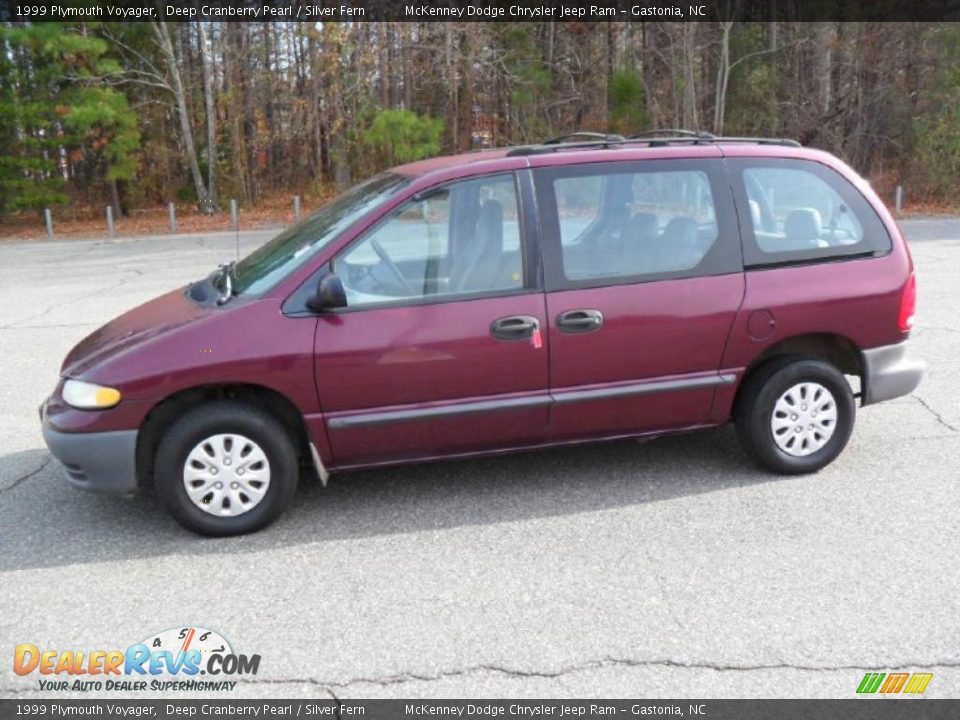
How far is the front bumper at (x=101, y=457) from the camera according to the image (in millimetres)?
4242

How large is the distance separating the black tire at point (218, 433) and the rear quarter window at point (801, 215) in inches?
101

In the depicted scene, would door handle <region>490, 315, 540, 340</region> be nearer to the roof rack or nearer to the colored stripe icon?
the roof rack

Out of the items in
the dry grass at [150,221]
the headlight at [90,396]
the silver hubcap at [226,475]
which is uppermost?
the headlight at [90,396]

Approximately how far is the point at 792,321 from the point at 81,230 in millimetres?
23668

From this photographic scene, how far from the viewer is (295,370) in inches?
170

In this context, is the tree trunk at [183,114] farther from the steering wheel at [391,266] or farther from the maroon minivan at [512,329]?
the steering wheel at [391,266]

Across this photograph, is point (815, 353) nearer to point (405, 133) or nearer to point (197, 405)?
point (197, 405)

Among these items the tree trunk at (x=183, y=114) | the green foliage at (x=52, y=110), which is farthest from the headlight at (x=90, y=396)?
the tree trunk at (x=183, y=114)

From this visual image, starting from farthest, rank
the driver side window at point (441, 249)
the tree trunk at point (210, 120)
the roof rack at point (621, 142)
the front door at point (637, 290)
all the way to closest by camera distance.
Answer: the tree trunk at point (210, 120)
the roof rack at point (621, 142)
the front door at point (637, 290)
the driver side window at point (441, 249)

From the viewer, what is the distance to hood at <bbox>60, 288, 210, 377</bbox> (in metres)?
4.37

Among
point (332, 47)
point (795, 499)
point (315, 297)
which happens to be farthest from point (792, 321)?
point (332, 47)

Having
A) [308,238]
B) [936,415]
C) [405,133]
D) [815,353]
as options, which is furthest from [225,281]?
[405,133]

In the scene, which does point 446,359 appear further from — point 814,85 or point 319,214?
point 814,85
